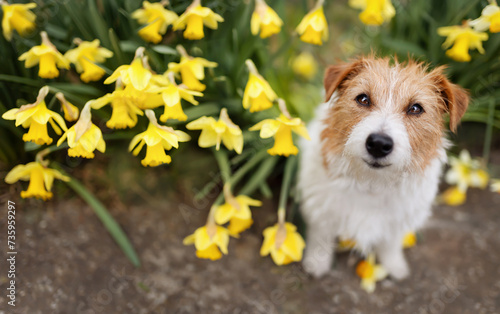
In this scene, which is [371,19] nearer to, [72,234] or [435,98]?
[435,98]

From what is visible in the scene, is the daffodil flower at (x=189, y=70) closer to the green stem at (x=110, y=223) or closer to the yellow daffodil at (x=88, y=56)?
the yellow daffodil at (x=88, y=56)

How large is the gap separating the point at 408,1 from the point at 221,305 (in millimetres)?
2651

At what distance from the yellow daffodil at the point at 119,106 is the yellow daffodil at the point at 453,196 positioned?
2.43m

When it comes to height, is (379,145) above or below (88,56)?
above

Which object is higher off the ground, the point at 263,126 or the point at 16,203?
the point at 263,126

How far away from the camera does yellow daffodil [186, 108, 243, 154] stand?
1.95 m

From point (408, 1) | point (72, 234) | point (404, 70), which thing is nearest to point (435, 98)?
point (404, 70)

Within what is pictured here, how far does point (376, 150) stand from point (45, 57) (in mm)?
1719

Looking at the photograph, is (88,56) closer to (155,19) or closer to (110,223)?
(155,19)

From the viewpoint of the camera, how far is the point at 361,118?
1818mm

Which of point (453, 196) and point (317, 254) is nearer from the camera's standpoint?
point (317, 254)

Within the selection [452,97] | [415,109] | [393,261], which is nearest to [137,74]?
[415,109]

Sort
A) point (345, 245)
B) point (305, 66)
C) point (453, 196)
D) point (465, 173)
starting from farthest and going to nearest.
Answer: point (305, 66) < point (453, 196) < point (465, 173) < point (345, 245)

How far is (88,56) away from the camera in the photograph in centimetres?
213
